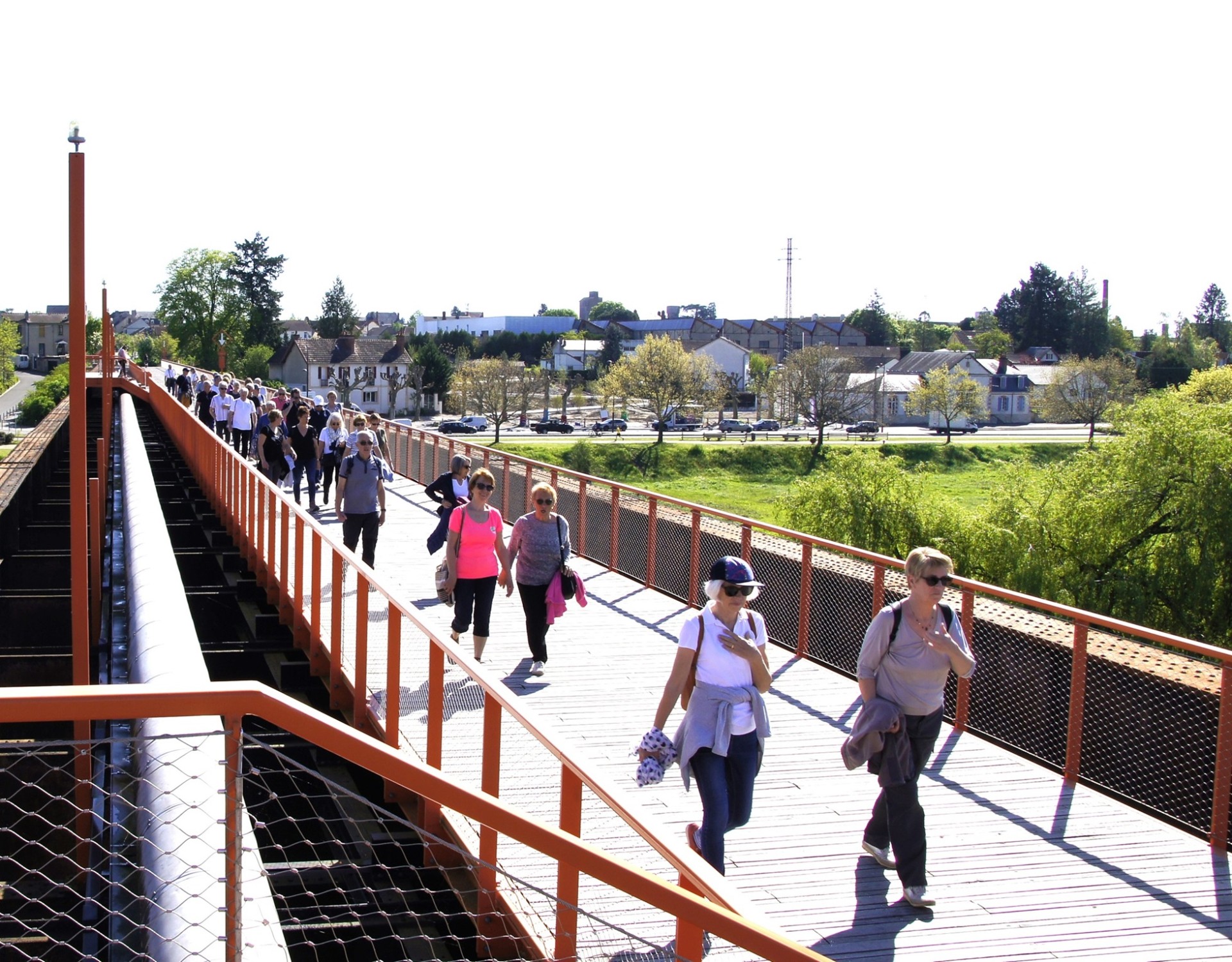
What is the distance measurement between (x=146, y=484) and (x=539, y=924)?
1019 cm

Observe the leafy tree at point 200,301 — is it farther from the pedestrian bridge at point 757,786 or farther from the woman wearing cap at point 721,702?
the woman wearing cap at point 721,702

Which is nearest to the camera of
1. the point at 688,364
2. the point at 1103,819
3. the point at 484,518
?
the point at 1103,819

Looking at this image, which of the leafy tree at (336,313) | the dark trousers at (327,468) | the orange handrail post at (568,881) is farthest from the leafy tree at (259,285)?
the orange handrail post at (568,881)

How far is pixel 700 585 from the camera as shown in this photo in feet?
44.5

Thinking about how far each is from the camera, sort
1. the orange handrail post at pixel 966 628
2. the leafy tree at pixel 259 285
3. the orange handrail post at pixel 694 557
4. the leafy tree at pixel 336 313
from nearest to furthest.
→ the orange handrail post at pixel 966 628
the orange handrail post at pixel 694 557
the leafy tree at pixel 259 285
the leafy tree at pixel 336 313

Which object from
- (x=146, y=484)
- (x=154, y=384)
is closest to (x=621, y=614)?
(x=146, y=484)

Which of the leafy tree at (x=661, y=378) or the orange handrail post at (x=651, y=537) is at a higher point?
the leafy tree at (x=661, y=378)

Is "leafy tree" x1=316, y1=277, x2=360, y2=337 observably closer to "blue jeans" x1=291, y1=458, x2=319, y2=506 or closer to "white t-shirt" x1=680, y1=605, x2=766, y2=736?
"blue jeans" x1=291, y1=458, x2=319, y2=506

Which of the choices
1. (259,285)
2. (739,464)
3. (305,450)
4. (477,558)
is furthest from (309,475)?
(259,285)

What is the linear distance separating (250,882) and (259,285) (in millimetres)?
122565

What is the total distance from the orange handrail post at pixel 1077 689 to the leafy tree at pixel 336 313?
130892mm

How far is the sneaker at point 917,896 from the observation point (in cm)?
598

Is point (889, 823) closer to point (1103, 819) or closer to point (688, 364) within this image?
point (1103, 819)

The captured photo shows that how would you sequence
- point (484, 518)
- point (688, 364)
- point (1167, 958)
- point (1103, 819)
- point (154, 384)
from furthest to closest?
point (688, 364), point (154, 384), point (484, 518), point (1103, 819), point (1167, 958)
